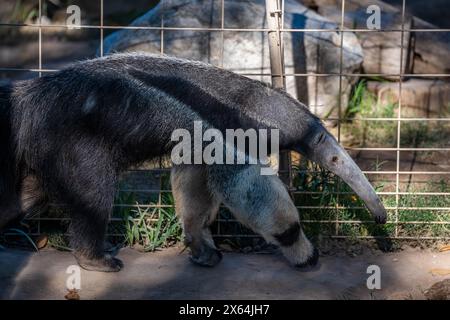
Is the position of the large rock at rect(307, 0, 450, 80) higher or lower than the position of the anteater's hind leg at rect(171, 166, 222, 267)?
higher

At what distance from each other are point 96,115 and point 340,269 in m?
2.11

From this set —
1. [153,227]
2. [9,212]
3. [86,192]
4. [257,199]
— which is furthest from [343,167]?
[9,212]

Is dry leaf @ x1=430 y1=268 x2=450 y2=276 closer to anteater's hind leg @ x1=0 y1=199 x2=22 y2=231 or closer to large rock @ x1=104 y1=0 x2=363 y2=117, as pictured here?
large rock @ x1=104 y1=0 x2=363 y2=117

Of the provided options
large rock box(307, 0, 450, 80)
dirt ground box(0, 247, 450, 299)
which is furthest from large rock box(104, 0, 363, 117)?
dirt ground box(0, 247, 450, 299)

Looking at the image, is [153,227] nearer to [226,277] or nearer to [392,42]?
[226,277]

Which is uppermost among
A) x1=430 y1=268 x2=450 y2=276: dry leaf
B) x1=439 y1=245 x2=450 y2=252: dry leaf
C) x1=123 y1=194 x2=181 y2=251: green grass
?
x1=123 y1=194 x2=181 y2=251: green grass

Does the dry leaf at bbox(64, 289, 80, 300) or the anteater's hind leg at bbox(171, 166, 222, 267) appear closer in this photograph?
the dry leaf at bbox(64, 289, 80, 300)

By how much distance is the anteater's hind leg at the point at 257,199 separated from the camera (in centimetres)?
505

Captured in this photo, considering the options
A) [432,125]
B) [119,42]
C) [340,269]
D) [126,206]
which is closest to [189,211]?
[126,206]

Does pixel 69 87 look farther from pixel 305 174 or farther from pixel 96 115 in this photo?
pixel 305 174

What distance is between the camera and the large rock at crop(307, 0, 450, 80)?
30.1 ft

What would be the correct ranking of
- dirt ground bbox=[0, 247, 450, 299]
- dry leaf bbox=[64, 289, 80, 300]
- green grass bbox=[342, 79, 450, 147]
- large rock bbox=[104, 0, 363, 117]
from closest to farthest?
dry leaf bbox=[64, 289, 80, 300], dirt ground bbox=[0, 247, 450, 299], large rock bbox=[104, 0, 363, 117], green grass bbox=[342, 79, 450, 147]

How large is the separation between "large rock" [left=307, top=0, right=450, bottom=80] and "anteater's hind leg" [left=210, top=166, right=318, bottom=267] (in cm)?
444

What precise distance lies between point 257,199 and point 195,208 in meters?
0.63
